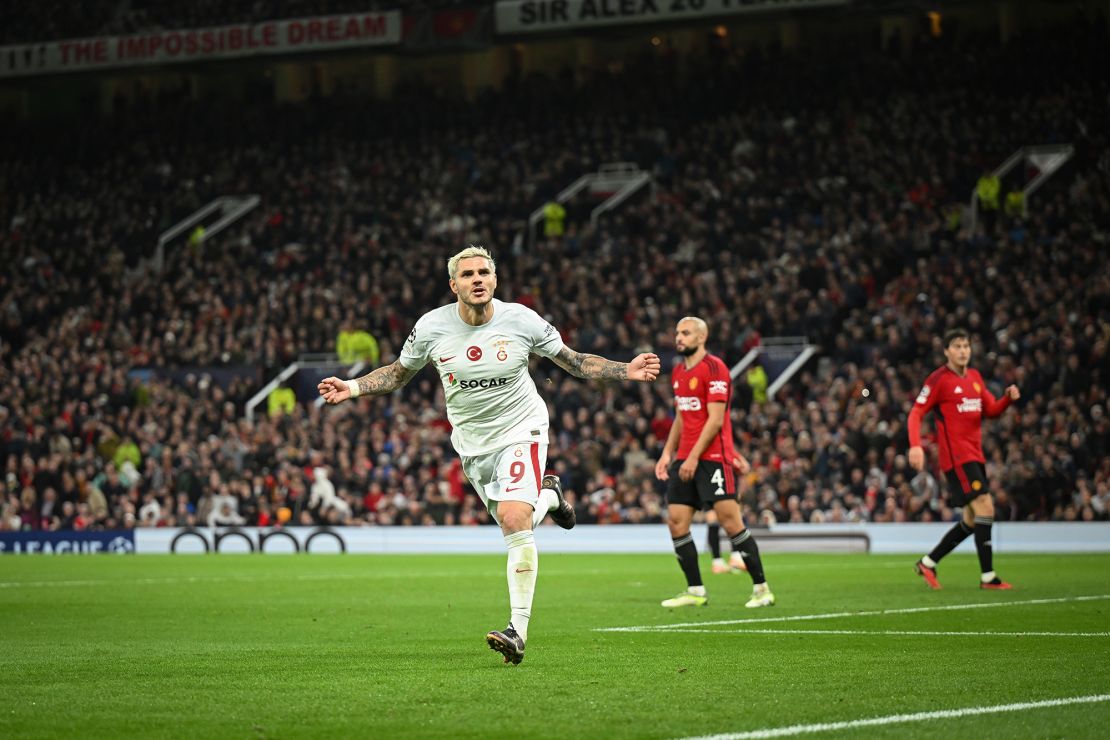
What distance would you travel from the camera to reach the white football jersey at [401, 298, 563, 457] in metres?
10.1

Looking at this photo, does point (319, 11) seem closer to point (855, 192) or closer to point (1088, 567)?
point (855, 192)

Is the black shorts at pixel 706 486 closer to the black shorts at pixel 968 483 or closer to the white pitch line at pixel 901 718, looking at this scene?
→ the black shorts at pixel 968 483

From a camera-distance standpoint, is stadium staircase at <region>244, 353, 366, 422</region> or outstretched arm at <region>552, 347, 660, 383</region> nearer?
outstretched arm at <region>552, 347, 660, 383</region>

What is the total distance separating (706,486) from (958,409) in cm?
343

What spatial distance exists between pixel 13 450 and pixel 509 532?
3005 centimetres

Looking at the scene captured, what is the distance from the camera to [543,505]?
404 inches

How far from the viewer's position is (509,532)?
32.5 ft

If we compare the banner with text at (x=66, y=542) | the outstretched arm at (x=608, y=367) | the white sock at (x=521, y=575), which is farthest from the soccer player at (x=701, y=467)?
the banner with text at (x=66, y=542)

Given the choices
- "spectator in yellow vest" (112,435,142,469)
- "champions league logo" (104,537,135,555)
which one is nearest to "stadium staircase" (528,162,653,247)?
"spectator in yellow vest" (112,435,142,469)

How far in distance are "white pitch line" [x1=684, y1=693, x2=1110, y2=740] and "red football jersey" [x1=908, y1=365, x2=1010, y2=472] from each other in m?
8.71

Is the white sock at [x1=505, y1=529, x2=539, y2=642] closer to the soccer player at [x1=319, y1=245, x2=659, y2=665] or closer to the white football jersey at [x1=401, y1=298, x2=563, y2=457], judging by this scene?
the soccer player at [x1=319, y1=245, x2=659, y2=665]

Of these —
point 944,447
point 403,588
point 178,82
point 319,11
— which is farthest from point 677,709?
point 178,82

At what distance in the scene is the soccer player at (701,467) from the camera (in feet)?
47.2

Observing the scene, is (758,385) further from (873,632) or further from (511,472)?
(511,472)
